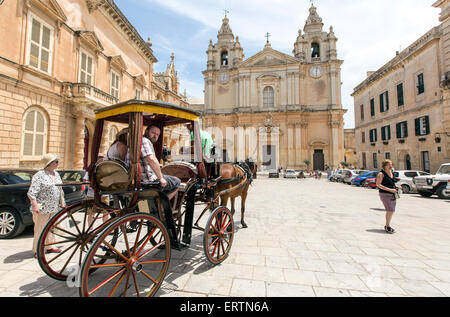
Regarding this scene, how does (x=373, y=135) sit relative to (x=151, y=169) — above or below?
above

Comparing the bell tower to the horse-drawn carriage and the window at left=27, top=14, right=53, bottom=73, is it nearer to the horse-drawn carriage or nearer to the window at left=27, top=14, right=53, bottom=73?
the window at left=27, top=14, right=53, bottom=73

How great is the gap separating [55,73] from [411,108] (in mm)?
26994

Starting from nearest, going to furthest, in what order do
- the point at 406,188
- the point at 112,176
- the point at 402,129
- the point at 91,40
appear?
the point at 112,176 → the point at 91,40 → the point at 406,188 → the point at 402,129

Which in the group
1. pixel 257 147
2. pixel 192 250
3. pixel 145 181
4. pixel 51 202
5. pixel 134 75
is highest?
pixel 134 75

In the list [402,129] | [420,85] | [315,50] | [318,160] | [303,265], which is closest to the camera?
[303,265]

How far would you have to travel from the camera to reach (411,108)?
19.7 metres

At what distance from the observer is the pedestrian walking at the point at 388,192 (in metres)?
4.95

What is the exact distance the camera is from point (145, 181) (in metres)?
2.71

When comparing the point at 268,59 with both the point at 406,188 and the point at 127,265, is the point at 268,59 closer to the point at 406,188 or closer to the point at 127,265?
the point at 406,188

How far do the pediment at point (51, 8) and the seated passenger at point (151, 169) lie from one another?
1079cm

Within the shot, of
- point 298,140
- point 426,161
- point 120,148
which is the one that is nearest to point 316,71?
point 298,140

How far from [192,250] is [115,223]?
2182 millimetres
